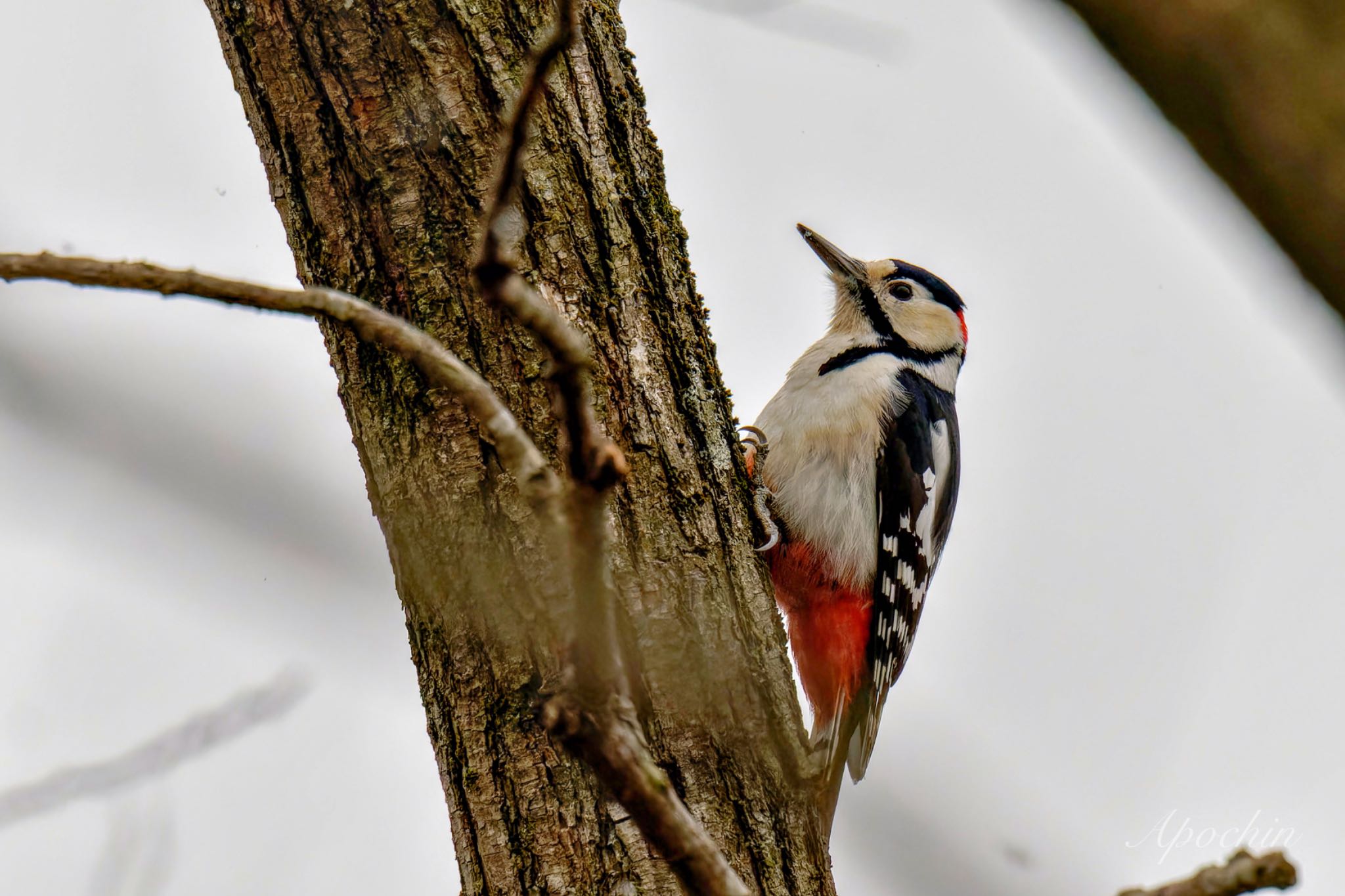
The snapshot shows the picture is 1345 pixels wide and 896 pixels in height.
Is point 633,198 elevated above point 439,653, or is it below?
above

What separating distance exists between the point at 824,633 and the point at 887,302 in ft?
4.66

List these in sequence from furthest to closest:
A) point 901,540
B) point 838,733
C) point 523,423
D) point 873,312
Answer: point 873,312 → point 901,540 → point 838,733 → point 523,423

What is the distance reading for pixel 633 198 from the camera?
223 centimetres

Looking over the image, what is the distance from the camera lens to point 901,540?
12.5 ft

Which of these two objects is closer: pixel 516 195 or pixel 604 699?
pixel 604 699

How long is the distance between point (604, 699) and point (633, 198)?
1.44 metres

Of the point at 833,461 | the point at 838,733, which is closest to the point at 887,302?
the point at 833,461

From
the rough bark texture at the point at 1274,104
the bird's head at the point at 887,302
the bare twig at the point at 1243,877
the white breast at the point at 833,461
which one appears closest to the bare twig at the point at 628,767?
the bare twig at the point at 1243,877

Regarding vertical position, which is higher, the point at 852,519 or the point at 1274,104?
the point at 852,519

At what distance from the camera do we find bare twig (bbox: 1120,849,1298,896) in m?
0.99

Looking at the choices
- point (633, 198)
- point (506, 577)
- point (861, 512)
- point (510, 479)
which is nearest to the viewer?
point (506, 577)

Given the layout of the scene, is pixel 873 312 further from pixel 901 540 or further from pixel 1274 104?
pixel 1274 104

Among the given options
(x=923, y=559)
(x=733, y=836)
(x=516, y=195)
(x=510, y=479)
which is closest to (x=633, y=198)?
(x=516, y=195)

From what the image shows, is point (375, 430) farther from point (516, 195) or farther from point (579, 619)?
point (579, 619)
